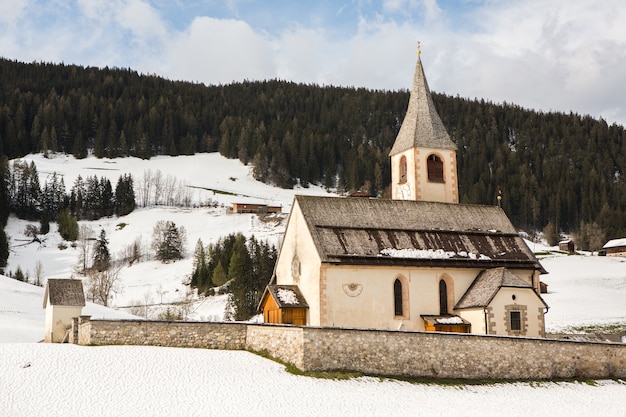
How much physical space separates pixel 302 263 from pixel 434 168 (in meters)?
13.7

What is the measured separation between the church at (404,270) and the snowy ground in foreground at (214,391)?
6.48 metres

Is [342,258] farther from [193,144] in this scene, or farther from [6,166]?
[193,144]

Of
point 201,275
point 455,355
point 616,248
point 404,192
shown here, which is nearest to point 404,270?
point 455,355

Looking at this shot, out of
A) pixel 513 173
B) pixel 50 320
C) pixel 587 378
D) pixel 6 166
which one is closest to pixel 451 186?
pixel 587 378

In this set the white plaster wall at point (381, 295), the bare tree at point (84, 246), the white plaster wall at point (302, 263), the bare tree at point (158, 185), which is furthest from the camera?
the bare tree at point (158, 185)

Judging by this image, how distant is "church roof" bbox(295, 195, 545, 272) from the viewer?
3906 cm

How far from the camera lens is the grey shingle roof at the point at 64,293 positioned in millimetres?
36094

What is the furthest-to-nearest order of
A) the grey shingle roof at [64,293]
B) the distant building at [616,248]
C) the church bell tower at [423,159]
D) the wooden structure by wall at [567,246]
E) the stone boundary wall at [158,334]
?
the wooden structure by wall at [567,246], the distant building at [616,248], the church bell tower at [423,159], the grey shingle roof at [64,293], the stone boundary wall at [158,334]

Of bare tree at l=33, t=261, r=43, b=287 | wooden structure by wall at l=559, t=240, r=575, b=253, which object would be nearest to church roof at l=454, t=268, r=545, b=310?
bare tree at l=33, t=261, r=43, b=287

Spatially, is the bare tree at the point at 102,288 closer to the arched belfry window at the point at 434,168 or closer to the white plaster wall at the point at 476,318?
the arched belfry window at the point at 434,168

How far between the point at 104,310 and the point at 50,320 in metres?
24.3

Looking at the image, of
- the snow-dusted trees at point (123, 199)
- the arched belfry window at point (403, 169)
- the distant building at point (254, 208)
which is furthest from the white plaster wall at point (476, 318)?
the snow-dusted trees at point (123, 199)

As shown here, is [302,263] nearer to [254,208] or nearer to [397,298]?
[397,298]

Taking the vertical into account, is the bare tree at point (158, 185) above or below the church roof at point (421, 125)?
above
